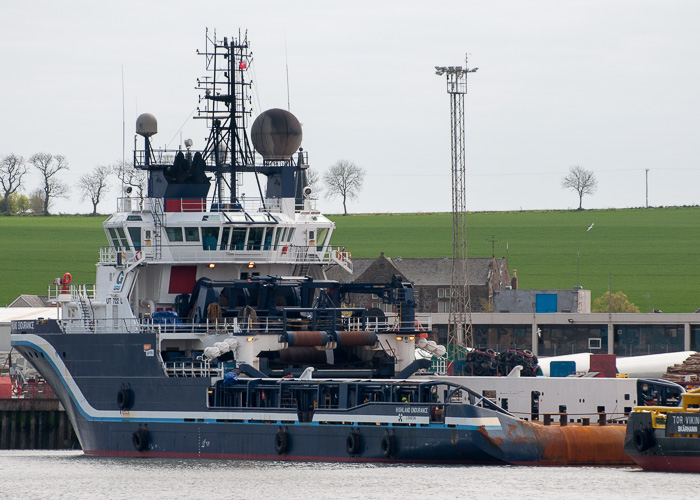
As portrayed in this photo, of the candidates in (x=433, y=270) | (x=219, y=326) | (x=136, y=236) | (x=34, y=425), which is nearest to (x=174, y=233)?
(x=136, y=236)

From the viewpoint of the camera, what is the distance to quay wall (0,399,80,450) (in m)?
49.6

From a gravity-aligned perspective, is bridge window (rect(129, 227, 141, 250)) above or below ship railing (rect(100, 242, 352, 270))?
above

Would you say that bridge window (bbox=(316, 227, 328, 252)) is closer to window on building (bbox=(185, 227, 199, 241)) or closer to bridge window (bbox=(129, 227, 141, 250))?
window on building (bbox=(185, 227, 199, 241))

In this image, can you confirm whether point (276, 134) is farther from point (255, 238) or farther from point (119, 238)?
point (119, 238)

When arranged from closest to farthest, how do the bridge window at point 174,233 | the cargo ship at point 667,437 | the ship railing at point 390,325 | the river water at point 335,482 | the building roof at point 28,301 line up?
the river water at point 335,482 < the cargo ship at point 667,437 < the ship railing at point 390,325 < the bridge window at point 174,233 < the building roof at point 28,301

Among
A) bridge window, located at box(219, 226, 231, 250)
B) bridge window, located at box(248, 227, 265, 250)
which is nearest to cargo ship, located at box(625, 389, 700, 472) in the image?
bridge window, located at box(248, 227, 265, 250)

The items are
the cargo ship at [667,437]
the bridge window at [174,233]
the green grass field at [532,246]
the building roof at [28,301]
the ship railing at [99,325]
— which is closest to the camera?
the cargo ship at [667,437]

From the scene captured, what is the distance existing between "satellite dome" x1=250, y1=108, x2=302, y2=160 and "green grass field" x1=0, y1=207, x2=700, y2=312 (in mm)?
48168

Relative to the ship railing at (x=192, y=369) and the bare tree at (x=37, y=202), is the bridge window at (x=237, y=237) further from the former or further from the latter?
the bare tree at (x=37, y=202)

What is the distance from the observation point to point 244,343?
122 ft

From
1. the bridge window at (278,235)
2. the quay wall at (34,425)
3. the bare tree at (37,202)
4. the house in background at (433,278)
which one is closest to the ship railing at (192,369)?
the bridge window at (278,235)

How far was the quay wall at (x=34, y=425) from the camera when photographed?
4959 centimetres

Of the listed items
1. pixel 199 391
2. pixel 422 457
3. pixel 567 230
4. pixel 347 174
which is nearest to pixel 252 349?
pixel 199 391

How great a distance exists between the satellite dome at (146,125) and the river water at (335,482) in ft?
44.6
